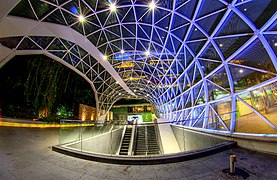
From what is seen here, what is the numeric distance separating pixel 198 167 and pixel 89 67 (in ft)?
82.0

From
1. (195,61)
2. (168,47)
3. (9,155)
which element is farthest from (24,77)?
(195,61)

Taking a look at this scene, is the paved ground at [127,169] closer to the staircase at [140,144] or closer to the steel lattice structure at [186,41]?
the steel lattice structure at [186,41]

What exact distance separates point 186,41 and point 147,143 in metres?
13.7

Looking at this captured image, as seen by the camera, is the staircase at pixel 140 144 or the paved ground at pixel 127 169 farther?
the staircase at pixel 140 144

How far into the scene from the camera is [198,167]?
17.0ft

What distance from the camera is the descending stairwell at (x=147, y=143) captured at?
17323 millimetres

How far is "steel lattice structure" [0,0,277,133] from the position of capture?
7293mm

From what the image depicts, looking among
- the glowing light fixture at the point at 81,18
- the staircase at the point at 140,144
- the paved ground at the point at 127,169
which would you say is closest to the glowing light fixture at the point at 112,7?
the glowing light fixture at the point at 81,18

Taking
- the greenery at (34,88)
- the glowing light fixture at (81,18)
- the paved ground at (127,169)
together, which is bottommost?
the paved ground at (127,169)

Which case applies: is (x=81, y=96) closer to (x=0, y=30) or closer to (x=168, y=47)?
(x=0, y=30)

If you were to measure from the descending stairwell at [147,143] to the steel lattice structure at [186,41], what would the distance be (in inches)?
214

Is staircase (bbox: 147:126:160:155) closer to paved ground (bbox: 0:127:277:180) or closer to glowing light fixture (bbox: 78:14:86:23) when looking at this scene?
paved ground (bbox: 0:127:277:180)

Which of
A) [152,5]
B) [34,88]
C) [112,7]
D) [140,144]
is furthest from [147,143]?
[34,88]

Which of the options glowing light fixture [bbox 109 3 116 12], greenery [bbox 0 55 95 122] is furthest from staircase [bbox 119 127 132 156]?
glowing light fixture [bbox 109 3 116 12]
